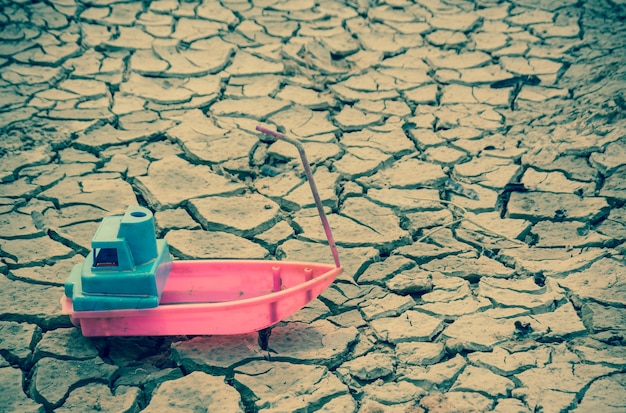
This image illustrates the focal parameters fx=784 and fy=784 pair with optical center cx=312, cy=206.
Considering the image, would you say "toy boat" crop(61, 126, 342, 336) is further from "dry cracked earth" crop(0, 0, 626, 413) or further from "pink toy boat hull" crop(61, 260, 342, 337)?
"dry cracked earth" crop(0, 0, 626, 413)

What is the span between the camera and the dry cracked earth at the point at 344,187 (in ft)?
8.41

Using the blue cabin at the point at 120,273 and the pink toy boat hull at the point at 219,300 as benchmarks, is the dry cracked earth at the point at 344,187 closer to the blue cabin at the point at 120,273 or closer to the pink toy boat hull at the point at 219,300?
the pink toy boat hull at the point at 219,300

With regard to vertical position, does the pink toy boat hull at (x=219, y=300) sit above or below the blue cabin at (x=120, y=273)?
below

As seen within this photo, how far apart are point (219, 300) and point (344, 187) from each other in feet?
3.46

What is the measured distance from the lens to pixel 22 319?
2.79 m

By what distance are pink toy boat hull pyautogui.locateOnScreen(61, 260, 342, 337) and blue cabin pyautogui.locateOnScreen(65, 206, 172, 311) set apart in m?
0.03

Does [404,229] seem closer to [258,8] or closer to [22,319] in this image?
[22,319]

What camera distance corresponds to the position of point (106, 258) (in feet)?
8.44

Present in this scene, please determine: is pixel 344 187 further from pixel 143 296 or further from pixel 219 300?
pixel 143 296

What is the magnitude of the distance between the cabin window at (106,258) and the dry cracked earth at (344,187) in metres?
0.30

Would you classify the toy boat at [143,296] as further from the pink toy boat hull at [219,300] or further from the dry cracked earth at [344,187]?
the dry cracked earth at [344,187]

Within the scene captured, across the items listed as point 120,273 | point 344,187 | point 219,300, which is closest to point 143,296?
point 120,273

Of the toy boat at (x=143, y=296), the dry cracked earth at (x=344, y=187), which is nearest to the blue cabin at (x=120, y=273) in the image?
the toy boat at (x=143, y=296)

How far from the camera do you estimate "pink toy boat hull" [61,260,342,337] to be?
2.59 metres
